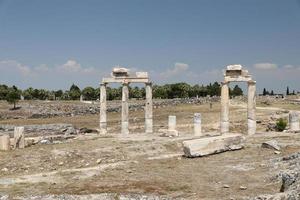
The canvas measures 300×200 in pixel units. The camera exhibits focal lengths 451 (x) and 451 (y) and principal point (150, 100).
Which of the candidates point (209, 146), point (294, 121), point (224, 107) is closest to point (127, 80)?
point (224, 107)

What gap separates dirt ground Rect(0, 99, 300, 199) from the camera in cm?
1719

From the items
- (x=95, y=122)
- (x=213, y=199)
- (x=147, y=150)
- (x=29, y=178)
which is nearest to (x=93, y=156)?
(x=147, y=150)

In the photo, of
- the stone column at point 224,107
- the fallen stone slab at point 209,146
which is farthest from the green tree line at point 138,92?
the fallen stone slab at point 209,146

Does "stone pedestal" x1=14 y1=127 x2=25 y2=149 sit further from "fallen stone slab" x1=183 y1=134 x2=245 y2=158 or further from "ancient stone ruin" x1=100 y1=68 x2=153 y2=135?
"fallen stone slab" x1=183 y1=134 x2=245 y2=158

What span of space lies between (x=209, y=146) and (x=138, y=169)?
15.2ft

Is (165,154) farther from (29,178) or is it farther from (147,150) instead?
(29,178)

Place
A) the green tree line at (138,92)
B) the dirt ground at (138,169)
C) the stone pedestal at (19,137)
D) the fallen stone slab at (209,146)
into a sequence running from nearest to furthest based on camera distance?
1. the dirt ground at (138,169)
2. the fallen stone slab at (209,146)
3. the stone pedestal at (19,137)
4. the green tree line at (138,92)

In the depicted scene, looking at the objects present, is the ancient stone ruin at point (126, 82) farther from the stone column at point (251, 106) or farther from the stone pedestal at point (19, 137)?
the stone pedestal at point (19, 137)

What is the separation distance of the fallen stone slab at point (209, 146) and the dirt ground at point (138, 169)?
1.25 ft

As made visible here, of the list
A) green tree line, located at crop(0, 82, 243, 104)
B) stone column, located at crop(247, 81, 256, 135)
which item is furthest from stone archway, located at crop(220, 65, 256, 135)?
green tree line, located at crop(0, 82, 243, 104)

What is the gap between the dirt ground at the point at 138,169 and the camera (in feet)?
56.4

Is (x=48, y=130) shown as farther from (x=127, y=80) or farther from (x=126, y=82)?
(x=127, y=80)

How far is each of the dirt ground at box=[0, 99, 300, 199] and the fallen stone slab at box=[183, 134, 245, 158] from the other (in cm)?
38

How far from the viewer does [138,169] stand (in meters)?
21.3
